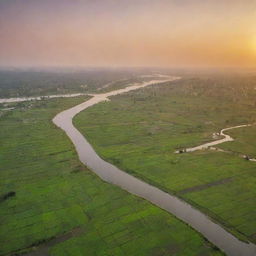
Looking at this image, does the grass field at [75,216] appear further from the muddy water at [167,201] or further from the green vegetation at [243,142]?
the green vegetation at [243,142]

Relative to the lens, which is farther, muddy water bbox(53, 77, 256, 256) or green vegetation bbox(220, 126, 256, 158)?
green vegetation bbox(220, 126, 256, 158)

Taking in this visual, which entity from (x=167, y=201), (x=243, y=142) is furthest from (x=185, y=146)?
(x=167, y=201)

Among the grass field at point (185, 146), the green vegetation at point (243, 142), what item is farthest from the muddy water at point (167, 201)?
the green vegetation at point (243, 142)

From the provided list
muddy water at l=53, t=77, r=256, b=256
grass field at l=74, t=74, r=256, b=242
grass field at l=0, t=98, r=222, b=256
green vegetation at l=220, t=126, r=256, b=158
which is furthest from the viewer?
green vegetation at l=220, t=126, r=256, b=158

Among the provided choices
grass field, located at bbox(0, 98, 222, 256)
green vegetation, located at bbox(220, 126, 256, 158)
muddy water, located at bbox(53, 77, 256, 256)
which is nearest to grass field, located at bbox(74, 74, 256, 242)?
green vegetation, located at bbox(220, 126, 256, 158)

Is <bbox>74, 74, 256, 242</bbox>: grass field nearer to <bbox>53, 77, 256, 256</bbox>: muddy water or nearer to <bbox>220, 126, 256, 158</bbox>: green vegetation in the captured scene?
<bbox>220, 126, 256, 158</bbox>: green vegetation
